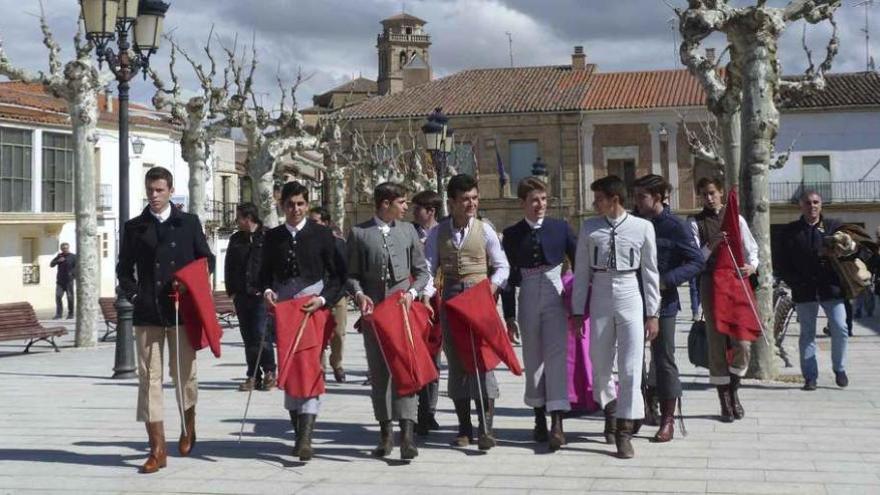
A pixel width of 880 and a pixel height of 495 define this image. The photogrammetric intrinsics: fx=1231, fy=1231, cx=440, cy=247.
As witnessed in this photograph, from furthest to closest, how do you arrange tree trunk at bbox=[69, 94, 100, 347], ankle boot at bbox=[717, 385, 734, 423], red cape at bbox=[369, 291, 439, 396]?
tree trunk at bbox=[69, 94, 100, 347] < ankle boot at bbox=[717, 385, 734, 423] < red cape at bbox=[369, 291, 439, 396]

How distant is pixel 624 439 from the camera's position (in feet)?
25.1

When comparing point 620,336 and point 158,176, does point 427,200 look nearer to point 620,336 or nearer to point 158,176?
point 620,336

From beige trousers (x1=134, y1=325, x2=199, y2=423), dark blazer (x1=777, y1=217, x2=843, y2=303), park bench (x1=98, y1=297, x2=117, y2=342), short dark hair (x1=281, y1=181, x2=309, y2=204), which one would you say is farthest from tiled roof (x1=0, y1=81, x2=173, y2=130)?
beige trousers (x1=134, y1=325, x2=199, y2=423)

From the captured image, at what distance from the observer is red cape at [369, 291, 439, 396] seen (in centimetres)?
777

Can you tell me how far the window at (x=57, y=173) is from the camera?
42156mm

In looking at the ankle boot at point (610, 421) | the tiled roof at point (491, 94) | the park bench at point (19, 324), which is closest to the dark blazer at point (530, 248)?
the ankle boot at point (610, 421)

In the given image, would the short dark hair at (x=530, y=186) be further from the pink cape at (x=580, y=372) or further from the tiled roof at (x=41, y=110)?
the tiled roof at (x=41, y=110)

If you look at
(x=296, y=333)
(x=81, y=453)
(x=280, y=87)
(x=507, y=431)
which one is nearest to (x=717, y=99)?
(x=507, y=431)

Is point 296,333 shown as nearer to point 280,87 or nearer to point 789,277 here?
point 789,277

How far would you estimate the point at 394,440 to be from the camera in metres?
8.45

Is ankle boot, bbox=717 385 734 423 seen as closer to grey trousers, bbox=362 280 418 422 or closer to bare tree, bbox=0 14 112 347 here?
grey trousers, bbox=362 280 418 422

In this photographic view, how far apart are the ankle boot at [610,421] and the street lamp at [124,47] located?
6.88 m

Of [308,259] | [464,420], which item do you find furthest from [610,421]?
[308,259]

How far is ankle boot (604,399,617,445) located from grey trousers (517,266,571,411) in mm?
279
